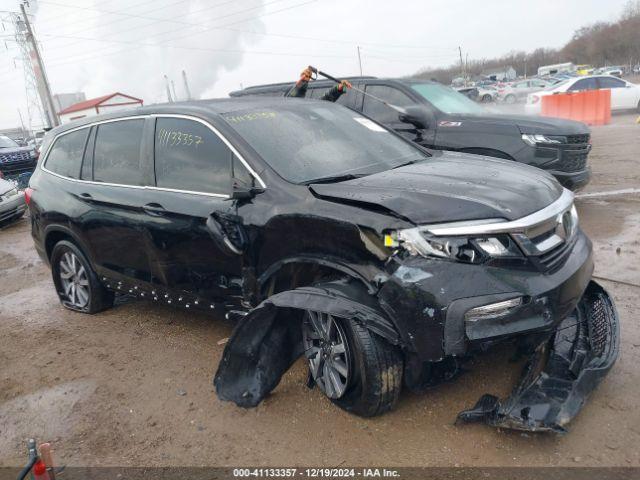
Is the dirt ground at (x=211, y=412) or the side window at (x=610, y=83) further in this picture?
the side window at (x=610, y=83)

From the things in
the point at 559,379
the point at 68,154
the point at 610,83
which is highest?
the point at 68,154

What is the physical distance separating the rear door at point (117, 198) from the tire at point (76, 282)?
0.29 meters

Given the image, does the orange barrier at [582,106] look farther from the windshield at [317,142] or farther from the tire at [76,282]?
the tire at [76,282]

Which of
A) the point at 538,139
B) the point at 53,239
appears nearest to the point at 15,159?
the point at 53,239

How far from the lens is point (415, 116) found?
6383 mm

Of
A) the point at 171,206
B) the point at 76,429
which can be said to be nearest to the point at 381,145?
the point at 171,206

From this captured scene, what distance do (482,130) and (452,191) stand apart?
4.08 metres

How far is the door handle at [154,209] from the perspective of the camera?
12.9ft

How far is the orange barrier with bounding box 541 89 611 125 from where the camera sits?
17.4m

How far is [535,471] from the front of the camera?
2.59 meters

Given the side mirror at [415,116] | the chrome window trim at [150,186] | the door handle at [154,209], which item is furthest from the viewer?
the side mirror at [415,116]

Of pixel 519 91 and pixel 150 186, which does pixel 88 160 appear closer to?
pixel 150 186

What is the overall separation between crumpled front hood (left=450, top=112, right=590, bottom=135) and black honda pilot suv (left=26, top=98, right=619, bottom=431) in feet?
8.85

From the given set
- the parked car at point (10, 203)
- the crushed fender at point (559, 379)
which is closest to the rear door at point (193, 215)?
the crushed fender at point (559, 379)
